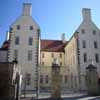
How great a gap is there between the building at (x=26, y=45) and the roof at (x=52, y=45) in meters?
7.22

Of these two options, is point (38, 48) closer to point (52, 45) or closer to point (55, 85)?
point (52, 45)

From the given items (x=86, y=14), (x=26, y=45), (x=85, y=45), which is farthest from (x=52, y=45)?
(x=86, y=14)

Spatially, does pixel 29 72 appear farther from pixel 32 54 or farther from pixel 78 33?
pixel 78 33

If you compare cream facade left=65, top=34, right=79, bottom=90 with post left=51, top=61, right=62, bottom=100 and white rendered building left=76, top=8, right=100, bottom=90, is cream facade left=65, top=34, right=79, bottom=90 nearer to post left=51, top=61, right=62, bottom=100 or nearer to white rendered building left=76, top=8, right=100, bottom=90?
white rendered building left=76, top=8, right=100, bottom=90

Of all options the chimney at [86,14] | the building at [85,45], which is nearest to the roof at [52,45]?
the building at [85,45]

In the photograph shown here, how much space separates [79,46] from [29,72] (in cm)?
1172

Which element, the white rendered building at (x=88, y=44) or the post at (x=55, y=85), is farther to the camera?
the white rendered building at (x=88, y=44)

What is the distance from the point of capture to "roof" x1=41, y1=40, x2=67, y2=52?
117ft

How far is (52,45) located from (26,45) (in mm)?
11837

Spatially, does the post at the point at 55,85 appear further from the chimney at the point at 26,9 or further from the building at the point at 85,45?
the chimney at the point at 26,9

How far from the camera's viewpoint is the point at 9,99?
29.9ft

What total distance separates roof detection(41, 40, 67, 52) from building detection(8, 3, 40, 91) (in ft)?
23.7

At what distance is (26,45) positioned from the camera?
27.9 metres

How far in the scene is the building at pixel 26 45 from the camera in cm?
2631
